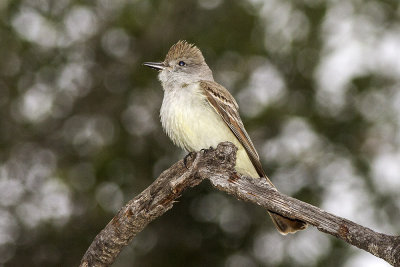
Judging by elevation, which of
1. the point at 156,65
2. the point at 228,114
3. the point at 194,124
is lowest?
the point at 194,124

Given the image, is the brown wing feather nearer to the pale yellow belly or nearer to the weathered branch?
the pale yellow belly

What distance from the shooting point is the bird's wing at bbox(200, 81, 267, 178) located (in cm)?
711

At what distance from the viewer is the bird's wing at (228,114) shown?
23.3 feet

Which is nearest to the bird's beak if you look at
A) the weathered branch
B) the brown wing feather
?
the brown wing feather

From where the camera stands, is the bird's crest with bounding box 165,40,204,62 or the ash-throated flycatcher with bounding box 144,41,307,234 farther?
the bird's crest with bounding box 165,40,204,62

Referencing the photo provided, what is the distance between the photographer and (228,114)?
722cm

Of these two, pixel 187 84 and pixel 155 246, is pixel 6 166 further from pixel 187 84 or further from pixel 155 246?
pixel 187 84

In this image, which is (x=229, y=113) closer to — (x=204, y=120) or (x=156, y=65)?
(x=204, y=120)

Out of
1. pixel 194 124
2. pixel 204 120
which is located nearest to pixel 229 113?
pixel 204 120

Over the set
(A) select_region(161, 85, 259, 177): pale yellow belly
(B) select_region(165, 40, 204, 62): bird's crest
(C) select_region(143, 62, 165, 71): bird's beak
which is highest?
(B) select_region(165, 40, 204, 62): bird's crest

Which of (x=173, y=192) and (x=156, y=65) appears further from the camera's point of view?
(x=156, y=65)

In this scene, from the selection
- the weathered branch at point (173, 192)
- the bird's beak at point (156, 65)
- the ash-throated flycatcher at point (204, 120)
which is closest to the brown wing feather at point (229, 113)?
the ash-throated flycatcher at point (204, 120)

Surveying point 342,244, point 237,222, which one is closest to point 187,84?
point 237,222

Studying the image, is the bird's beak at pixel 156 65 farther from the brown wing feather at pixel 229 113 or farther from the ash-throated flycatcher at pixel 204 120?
the brown wing feather at pixel 229 113
